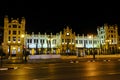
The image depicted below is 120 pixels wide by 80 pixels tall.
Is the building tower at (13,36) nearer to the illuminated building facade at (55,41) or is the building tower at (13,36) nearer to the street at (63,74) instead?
the illuminated building facade at (55,41)

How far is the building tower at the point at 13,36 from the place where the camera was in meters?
84.6

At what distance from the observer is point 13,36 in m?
86.2

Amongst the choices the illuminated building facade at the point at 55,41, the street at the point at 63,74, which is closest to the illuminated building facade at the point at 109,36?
the illuminated building facade at the point at 55,41

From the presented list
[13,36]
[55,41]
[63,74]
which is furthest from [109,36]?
[63,74]

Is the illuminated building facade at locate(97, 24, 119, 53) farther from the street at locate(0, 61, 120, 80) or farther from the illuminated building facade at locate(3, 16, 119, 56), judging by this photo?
the street at locate(0, 61, 120, 80)

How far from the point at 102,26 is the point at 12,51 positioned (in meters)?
46.9

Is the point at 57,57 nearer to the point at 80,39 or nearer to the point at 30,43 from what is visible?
the point at 30,43

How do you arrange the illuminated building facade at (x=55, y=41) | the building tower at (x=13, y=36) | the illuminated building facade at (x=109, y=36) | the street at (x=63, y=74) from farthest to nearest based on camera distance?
the illuminated building facade at (x=109, y=36) → the illuminated building facade at (x=55, y=41) → the building tower at (x=13, y=36) → the street at (x=63, y=74)

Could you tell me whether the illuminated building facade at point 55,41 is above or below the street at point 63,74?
above

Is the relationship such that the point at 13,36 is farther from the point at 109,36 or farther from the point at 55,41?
the point at 109,36

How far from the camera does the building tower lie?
84.6 m

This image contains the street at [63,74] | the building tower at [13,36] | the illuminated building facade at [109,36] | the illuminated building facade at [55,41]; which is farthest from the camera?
the illuminated building facade at [109,36]

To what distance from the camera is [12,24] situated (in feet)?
286

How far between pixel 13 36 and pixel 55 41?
65.6ft
